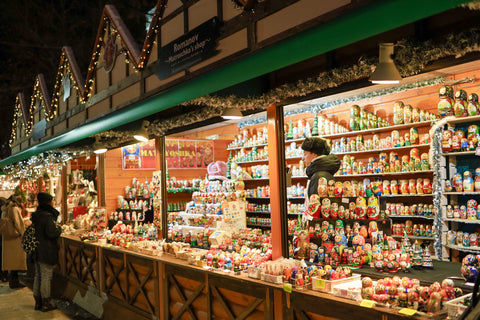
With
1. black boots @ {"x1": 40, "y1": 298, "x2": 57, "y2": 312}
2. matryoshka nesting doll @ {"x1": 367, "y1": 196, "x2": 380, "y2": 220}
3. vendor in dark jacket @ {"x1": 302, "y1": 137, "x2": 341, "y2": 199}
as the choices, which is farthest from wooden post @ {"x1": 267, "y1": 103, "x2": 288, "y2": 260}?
black boots @ {"x1": 40, "y1": 298, "x2": 57, "y2": 312}

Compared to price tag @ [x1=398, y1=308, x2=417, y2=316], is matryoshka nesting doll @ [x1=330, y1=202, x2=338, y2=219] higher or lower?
higher

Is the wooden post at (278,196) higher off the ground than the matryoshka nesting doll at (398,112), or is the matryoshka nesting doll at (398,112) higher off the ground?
the matryoshka nesting doll at (398,112)

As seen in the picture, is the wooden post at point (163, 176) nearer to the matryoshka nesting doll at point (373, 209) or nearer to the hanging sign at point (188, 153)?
the hanging sign at point (188, 153)

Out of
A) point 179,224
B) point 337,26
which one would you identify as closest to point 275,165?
point 337,26

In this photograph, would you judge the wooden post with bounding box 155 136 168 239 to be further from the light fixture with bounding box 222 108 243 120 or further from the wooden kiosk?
the light fixture with bounding box 222 108 243 120

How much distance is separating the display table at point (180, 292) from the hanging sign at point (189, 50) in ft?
7.12

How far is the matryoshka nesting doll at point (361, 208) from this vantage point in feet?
13.6

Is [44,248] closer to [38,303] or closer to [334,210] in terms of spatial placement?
[38,303]

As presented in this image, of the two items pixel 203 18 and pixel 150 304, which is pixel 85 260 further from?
pixel 203 18

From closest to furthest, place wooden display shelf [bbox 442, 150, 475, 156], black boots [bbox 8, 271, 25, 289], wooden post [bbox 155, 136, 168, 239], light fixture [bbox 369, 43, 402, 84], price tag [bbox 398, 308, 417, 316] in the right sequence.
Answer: price tag [bbox 398, 308, 417, 316] < light fixture [bbox 369, 43, 402, 84] < wooden display shelf [bbox 442, 150, 475, 156] < wooden post [bbox 155, 136, 168, 239] < black boots [bbox 8, 271, 25, 289]

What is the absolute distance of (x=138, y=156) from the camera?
30.6ft

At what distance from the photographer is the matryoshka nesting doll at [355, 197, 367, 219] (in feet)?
13.6

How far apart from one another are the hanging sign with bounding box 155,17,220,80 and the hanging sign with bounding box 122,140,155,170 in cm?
425

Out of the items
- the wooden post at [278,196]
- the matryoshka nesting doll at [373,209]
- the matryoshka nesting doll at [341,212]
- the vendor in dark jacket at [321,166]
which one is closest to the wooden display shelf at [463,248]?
the vendor in dark jacket at [321,166]
